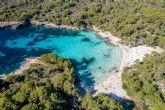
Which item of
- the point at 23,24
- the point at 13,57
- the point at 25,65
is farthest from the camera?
the point at 23,24

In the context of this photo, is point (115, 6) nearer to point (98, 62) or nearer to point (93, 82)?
point (98, 62)

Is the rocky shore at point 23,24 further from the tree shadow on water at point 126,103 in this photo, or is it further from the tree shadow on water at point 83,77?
the tree shadow on water at point 126,103

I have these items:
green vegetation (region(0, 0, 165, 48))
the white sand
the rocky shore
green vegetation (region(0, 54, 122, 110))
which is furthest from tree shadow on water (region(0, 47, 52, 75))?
the white sand

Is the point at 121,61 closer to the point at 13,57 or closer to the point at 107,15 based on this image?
the point at 107,15

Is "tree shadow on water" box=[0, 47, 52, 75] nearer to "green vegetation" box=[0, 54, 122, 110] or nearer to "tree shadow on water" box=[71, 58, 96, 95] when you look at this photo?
"green vegetation" box=[0, 54, 122, 110]

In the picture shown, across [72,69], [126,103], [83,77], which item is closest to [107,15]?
[83,77]

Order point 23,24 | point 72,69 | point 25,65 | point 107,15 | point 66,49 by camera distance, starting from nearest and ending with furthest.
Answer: point 72,69 < point 25,65 < point 66,49 < point 107,15 < point 23,24
